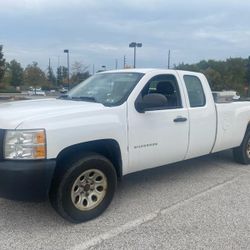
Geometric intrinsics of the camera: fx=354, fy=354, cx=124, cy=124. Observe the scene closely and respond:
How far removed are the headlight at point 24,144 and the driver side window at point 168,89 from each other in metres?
2.13

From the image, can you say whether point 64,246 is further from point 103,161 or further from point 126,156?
point 126,156

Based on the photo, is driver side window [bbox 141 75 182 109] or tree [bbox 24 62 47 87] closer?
driver side window [bbox 141 75 182 109]

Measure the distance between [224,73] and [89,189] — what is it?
5415 cm

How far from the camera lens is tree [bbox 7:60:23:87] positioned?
69938 mm

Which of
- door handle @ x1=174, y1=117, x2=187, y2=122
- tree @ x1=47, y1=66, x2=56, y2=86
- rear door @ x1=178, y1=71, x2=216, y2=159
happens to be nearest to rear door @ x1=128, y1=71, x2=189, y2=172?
→ door handle @ x1=174, y1=117, x2=187, y2=122

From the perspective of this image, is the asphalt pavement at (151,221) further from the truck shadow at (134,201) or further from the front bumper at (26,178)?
the front bumper at (26,178)

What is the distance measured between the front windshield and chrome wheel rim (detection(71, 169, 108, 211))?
3.09 feet

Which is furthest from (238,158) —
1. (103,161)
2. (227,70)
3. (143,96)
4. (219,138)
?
A: (227,70)

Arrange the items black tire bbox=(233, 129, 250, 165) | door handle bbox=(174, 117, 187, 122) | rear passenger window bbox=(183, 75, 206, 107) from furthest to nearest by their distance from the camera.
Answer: black tire bbox=(233, 129, 250, 165) < rear passenger window bbox=(183, 75, 206, 107) < door handle bbox=(174, 117, 187, 122)

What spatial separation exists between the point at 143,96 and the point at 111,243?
2.02 meters

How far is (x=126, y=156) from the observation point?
4496 millimetres

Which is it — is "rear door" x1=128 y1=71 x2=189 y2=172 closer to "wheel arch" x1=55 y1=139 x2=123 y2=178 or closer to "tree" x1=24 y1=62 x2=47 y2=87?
"wheel arch" x1=55 y1=139 x2=123 y2=178

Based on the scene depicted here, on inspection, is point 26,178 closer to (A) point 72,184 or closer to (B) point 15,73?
(A) point 72,184

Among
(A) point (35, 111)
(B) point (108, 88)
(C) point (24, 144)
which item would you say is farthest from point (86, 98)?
(C) point (24, 144)
